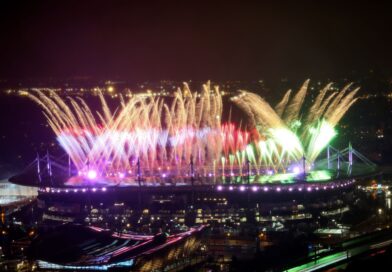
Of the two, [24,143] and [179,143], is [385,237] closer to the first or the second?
[179,143]

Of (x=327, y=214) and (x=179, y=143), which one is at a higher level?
(x=179, y=143)

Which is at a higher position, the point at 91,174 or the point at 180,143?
the point at 180,143

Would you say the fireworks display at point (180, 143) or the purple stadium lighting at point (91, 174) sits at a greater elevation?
the fireworks display at point (180, 143)

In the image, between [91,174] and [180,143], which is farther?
[180,143]

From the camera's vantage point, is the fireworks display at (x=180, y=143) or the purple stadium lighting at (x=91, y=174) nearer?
the purple stadium lighting at (x=91, y=174)

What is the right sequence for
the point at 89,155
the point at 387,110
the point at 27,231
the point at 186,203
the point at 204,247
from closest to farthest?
1. the point at 204,247
2. the point at 27,231
3. the point at 186,203
4. the point at 89,155
5. the point at 387,110

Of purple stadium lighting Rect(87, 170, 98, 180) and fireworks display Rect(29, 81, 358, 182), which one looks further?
fireworks display Rect(29, 81, 358, 182)

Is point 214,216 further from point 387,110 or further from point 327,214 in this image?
point 387,110

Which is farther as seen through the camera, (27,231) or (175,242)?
(27,231)

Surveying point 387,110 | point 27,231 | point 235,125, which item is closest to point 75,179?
point 27,231

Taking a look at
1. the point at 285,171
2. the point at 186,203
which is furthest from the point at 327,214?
the point at 186,203

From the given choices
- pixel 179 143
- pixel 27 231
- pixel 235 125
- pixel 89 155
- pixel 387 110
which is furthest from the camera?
pixel 387 110
